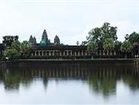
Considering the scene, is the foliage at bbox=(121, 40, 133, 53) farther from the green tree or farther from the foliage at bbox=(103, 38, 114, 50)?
the green tree

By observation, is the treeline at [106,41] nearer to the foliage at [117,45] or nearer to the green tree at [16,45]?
the foliage at [117,45]

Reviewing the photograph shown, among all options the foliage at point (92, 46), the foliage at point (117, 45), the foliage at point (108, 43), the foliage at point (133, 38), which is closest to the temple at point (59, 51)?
the foliage at point (92, 46)

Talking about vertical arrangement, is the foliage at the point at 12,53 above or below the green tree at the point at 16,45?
below

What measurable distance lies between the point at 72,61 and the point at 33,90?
47841mm

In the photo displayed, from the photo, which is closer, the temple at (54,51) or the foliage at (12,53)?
the foliage at (12,53)

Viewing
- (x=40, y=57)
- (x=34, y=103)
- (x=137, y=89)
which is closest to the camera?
(x=34, y=103)

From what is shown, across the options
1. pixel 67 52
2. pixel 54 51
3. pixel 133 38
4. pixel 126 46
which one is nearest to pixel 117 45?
pixel 126 46

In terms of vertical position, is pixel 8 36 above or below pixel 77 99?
above

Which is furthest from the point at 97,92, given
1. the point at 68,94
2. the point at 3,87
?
the point at 3,87

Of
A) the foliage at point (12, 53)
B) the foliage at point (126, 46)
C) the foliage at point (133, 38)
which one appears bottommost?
Answer: the foliage at point (12, 53)

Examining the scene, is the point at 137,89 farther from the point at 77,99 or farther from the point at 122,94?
the point at 77,99

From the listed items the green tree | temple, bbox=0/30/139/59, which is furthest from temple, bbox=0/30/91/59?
the green tree

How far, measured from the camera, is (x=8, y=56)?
270 feet

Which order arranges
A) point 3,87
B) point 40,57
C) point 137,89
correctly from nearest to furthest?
point 137,89
point 3,87
point 40,57
